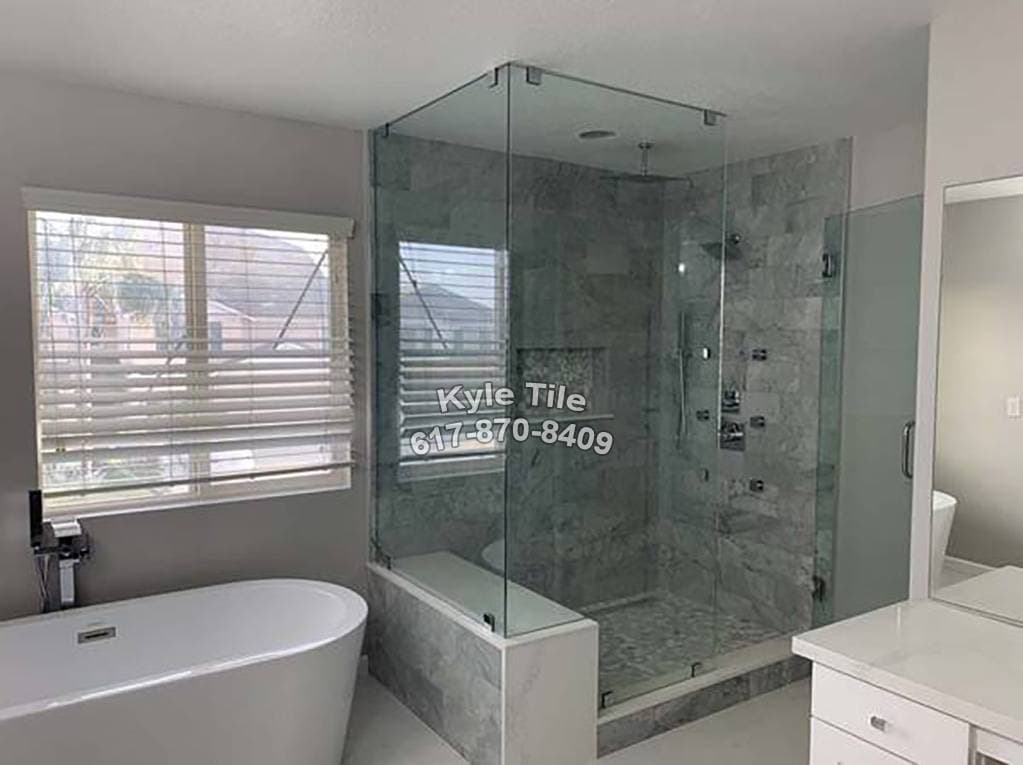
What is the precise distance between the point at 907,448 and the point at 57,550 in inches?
135

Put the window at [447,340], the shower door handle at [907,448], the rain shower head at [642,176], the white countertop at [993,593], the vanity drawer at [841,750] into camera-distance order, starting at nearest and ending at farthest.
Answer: the vanity drawer at [841,750] → the white countertop at [993,593] → the shower door handle at [907,448] → the window at [447,340] → the rain shower head at [642,176]

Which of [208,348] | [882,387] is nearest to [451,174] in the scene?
[208,348]

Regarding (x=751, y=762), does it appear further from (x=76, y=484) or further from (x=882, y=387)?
(x=76, y=484)

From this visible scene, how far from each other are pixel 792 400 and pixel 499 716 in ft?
7.29

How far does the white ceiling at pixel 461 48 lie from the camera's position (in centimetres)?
213

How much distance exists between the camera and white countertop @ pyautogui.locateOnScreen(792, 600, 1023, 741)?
1.58m

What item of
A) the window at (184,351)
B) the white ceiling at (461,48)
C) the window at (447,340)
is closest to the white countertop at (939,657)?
the white ceiling at (461,48)

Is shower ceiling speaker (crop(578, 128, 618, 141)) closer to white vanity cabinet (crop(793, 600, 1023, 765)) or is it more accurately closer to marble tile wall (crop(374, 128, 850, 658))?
marble tile wall (crop(374, 128, 850, 658))

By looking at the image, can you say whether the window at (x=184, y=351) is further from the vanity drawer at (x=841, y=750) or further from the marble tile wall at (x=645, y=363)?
the vanity drawer at (x=841, y=750)

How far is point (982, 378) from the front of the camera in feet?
7.14

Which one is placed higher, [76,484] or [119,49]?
[119,49]

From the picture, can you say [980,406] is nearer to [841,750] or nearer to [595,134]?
[841,750]

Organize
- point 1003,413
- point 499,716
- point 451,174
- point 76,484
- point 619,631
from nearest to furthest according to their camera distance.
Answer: point 1003,413 < point 499,716 < point 76,484 < point 451,174 < point 619,631

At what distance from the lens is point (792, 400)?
12.8 feet
